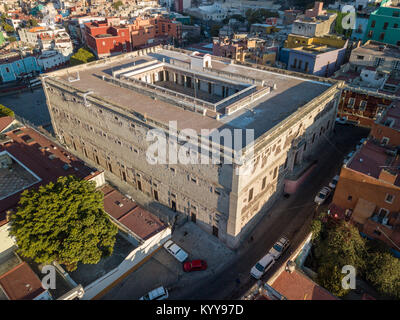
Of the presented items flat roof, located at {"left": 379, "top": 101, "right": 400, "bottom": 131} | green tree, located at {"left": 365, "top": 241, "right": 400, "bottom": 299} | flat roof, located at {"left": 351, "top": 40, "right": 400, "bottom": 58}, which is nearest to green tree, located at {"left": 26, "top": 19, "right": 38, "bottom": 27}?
flat roof, located at {"left": 351, "top": 40, "right": 400, "bottom": 58}

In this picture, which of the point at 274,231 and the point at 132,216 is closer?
the point at 132,216

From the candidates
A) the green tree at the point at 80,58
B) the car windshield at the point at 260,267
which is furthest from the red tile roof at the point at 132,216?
the green tree at the point at 80,58

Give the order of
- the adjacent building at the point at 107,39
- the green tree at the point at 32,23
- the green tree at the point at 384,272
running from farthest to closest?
1. the green tree at the point at 32,23
2. the adjacent building at the point at 107,39
3. the green tree at the point at 384,272

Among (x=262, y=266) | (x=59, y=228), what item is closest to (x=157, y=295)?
(x=262, y=266)

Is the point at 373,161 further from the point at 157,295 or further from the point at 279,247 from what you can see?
the point at 157,295

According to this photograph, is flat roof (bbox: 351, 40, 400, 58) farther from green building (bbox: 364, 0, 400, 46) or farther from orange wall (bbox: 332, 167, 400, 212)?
orange wall (bbox: 332, 167, 400, 212)

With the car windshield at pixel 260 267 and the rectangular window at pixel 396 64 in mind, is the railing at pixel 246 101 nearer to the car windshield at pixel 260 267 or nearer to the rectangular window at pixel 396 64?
the car windshield at pixel 260 267

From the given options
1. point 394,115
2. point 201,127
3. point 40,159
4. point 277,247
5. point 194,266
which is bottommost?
point 194,266
